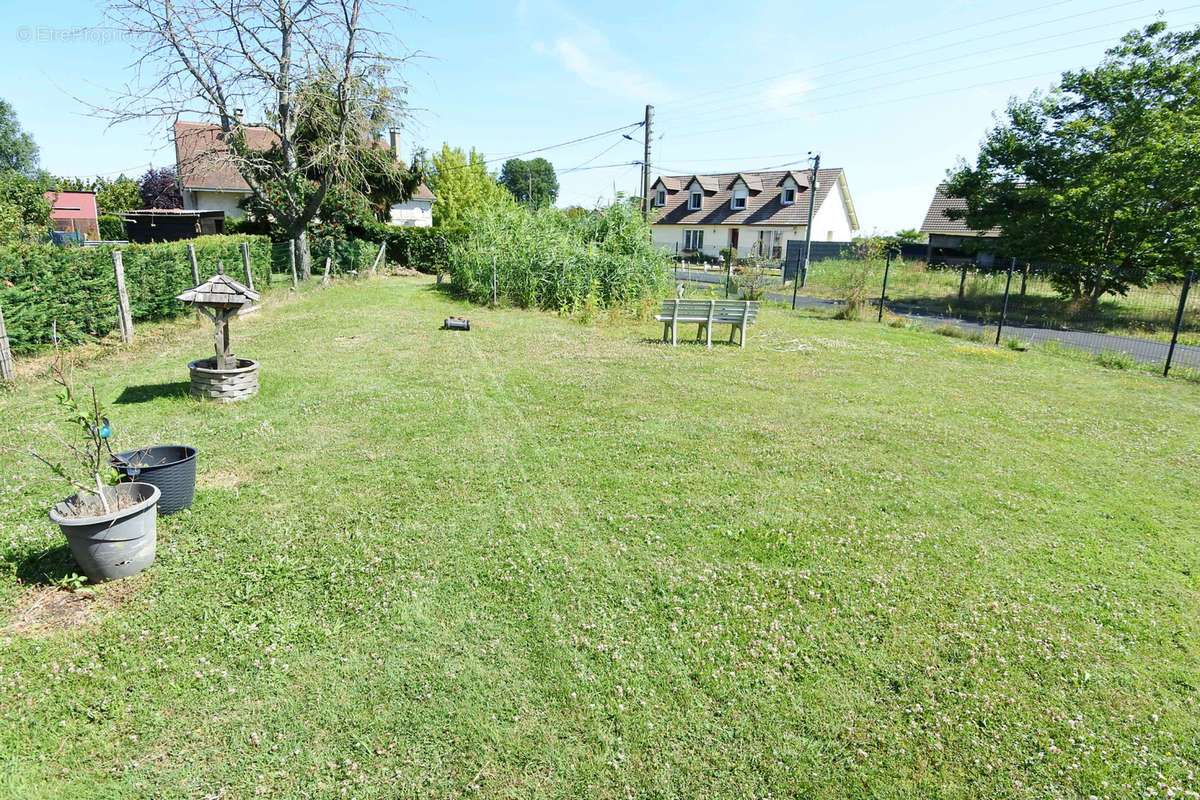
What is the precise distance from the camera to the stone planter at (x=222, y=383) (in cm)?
771

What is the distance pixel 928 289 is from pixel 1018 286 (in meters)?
3.09

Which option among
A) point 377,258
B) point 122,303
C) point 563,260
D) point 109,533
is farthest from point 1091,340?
point 377,258

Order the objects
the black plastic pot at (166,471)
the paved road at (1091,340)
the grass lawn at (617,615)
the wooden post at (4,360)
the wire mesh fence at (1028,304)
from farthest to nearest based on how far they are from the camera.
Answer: the wire mesh fence at (1028,304), the paved road at (1091,340), the wooden post at (4,360), the black plastic pot at (166,471), the grass lawn at (617,615)

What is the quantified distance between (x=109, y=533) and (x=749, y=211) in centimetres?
4508

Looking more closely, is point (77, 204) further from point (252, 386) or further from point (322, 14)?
point (252, 386)

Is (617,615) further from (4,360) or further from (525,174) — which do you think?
(525,174)

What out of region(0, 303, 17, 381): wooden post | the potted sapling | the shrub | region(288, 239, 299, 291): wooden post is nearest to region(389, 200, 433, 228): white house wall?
the shrub

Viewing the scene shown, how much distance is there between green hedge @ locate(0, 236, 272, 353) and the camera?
29.3 feet

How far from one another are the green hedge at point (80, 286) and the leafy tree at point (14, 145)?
71503 millimetres

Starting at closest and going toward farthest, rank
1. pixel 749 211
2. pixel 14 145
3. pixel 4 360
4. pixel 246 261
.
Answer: pixel 4 360 < pixel 246 261 < pixel 749 211 < pixel 14 145

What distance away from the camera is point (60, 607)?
145 inches

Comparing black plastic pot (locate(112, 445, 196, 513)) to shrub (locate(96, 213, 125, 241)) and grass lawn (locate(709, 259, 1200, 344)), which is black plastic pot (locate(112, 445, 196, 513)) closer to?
grass lawn (locate(709, 259, 1200, 344))

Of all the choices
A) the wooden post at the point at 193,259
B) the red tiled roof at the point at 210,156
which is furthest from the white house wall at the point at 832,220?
the wooden post at the point at 193,259

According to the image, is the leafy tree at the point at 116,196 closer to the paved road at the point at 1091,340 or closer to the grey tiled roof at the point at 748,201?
the grey tiled roof at the point at 748,201
